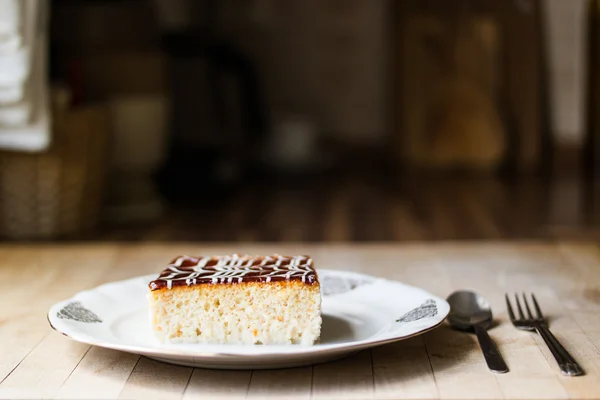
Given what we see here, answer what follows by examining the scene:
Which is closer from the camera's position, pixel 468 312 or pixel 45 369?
pixel 45 369

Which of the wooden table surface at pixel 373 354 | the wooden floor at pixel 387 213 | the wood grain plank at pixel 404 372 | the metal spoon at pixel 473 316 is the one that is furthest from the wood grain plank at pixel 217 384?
the wooden floor at pixel 387 213

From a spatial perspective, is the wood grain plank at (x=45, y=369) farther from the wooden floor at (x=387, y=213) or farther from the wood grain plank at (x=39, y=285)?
the wooden floor at (x=387, y=213)

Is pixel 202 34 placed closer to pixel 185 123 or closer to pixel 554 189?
pixel 185 123

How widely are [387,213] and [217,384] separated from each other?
1.93m

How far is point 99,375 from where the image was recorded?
67cm

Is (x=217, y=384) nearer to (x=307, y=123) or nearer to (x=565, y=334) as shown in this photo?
(x=565, y=334)

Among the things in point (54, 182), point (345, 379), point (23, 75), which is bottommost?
point (345, 379)

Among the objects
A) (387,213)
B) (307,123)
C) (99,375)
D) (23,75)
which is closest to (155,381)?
(99,375)

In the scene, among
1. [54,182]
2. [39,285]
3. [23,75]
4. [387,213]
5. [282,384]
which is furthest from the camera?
[387,213]

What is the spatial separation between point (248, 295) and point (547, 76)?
3029 mm

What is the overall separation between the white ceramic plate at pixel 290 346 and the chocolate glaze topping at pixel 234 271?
0.17 ft

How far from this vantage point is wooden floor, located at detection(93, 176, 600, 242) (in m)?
2.20

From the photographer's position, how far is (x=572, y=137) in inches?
139

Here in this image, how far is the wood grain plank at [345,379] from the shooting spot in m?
0.62
